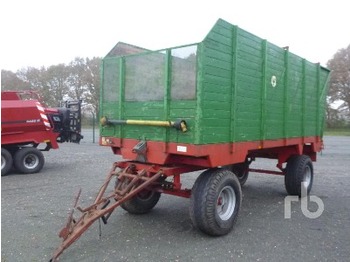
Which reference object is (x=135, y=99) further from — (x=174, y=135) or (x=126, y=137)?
(x=174, y=135)

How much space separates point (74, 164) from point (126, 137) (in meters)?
6.66

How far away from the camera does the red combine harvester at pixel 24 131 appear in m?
9.11

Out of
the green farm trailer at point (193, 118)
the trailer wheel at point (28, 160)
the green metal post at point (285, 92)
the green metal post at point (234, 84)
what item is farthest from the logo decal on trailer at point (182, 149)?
the trailer wheel at point (28, 160)

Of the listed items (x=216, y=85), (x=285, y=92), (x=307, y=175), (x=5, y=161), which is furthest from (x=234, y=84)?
(x=5, y=161)

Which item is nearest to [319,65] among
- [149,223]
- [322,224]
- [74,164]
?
[322,224]

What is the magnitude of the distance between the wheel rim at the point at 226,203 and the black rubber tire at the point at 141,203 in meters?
1.27

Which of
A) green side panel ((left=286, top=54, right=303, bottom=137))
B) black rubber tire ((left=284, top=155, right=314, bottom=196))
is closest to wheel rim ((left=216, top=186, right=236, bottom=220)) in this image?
green side panel ((left=286, top=54, right=303, bottom=137))

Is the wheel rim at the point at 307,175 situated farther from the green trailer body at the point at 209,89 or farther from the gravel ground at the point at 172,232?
the green trailer body at the point at 209,89

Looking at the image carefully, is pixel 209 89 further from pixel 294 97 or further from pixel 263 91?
pixel 294 97

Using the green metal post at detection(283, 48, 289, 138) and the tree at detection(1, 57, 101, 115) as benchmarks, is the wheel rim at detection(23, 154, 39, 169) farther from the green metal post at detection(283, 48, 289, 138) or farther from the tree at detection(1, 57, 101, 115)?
the tree at detection(1, 57, 101, 115)

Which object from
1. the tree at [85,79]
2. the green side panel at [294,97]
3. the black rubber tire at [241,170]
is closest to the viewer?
the green side panel at [294,97]

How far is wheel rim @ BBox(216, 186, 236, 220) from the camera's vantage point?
191 inches

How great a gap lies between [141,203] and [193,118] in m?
1.93

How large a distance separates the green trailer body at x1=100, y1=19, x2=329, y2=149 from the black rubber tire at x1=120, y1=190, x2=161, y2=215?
103cm
